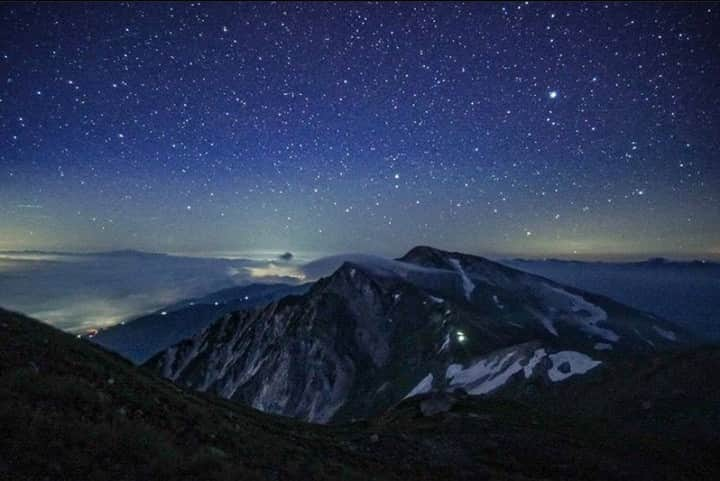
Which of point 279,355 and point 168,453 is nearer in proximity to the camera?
point 168,453

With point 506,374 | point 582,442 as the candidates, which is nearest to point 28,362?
point 582,442

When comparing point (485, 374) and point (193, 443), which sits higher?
point (193, 443)

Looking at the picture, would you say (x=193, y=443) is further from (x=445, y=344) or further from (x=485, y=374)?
(x=445, y=344)

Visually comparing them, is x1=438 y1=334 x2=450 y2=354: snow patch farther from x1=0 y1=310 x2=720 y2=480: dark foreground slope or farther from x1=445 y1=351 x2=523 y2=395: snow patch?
x1=0 y1=310 x2=720 y2=480: dark foreground slope

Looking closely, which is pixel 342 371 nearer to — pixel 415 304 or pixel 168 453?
pixel 415 304

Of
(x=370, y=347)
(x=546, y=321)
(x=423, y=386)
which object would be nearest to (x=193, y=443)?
(x=423, y=386)

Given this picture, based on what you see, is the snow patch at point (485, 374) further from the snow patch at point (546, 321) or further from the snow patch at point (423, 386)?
the snow patch at point (546, 321)

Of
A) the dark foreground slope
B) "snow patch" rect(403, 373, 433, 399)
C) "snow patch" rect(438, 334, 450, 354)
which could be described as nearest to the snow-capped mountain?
"snow patch" rect(438, 334, 450, 354)
